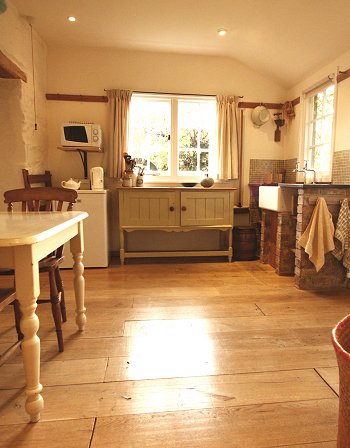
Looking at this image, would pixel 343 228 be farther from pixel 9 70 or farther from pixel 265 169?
pixel 9 70

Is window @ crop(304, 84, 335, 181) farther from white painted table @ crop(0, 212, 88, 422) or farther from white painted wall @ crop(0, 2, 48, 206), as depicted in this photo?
white painted wall @ crop(0, 2, 48, 206)

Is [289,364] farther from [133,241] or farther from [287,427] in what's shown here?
[133,241]

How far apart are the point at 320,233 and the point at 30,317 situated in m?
2.26

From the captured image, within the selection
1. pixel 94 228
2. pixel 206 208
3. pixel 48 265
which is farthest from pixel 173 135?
pixel 48 265

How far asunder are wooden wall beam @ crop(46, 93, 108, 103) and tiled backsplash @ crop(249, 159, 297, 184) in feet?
7.04

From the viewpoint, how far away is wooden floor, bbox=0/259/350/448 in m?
1.14

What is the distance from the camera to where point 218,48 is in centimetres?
366

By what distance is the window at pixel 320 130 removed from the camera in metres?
3.34

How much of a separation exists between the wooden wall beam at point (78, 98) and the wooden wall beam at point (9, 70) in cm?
69

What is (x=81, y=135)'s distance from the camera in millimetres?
3482

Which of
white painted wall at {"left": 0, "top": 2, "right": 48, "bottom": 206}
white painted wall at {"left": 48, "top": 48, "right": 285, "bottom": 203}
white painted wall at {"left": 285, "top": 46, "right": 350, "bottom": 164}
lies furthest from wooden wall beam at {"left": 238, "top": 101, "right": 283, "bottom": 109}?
white painted wall at {"left": 0, "top": 2, "right": 48, "bottom": 206}

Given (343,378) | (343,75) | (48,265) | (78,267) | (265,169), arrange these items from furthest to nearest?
(265,169) → (343,75) → (78,267) → (48,265) → (343,378)

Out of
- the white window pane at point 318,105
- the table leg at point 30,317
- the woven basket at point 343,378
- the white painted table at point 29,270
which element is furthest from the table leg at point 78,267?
the white window pane at point 318,105

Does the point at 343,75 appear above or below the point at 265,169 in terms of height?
above
